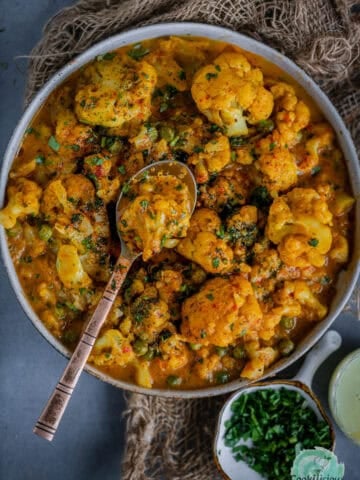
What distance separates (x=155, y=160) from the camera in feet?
10.6

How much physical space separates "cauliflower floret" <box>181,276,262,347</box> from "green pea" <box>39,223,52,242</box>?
906 millimetres

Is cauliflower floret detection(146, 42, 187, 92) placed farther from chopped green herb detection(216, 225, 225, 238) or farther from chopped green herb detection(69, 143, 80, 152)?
chopped green herb detection(216, 225, 225, 238)

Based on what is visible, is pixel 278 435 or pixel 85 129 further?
pixel 278 435

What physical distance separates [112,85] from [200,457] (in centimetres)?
245

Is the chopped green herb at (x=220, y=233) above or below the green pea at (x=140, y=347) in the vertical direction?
above

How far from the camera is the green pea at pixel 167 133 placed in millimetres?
3180

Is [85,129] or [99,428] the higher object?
[85,129]

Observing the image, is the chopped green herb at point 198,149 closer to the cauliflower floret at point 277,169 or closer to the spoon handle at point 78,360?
the cauliflower floret at point 277,169

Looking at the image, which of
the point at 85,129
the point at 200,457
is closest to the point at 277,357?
the point at 200,457

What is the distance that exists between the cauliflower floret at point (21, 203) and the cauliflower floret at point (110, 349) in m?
0.83

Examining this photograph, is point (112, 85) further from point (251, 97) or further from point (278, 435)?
point (278, 435)

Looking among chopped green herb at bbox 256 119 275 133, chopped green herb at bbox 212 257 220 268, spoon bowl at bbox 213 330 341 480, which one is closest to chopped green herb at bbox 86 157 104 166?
chopped green herb at bbox 212 257 220 268

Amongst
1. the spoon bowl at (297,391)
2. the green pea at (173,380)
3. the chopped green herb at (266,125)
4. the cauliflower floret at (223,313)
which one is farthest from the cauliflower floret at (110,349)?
the chopped green herb at (266,125)

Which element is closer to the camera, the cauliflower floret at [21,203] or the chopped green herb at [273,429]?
the cauliflower floret at [21,203]
